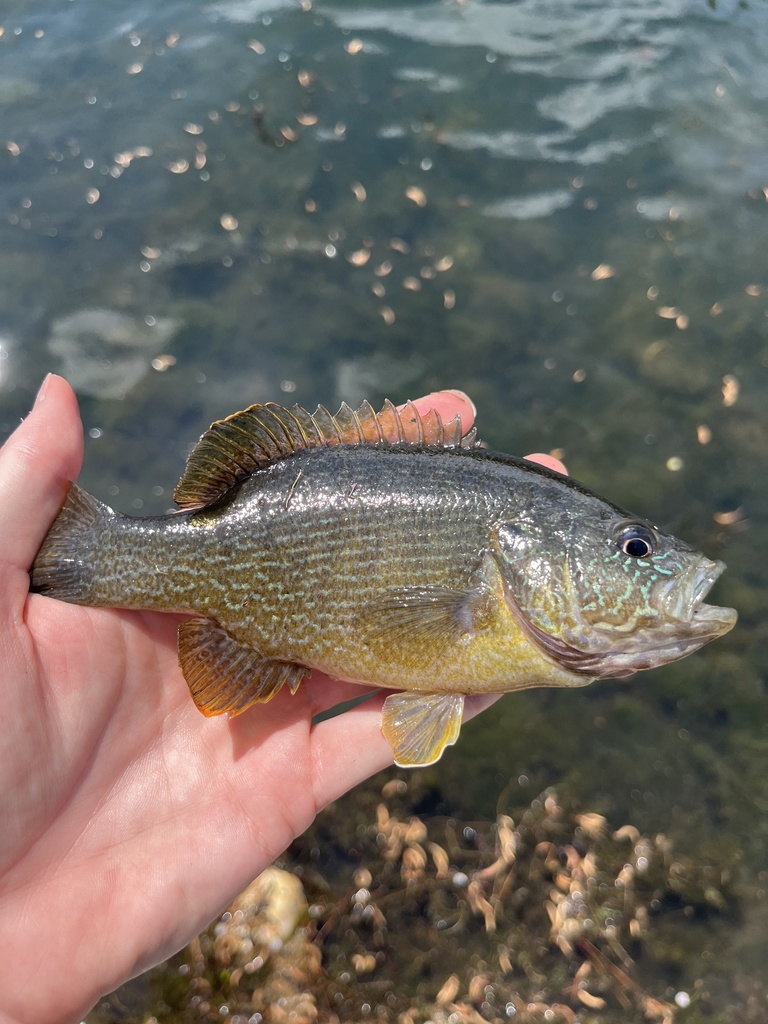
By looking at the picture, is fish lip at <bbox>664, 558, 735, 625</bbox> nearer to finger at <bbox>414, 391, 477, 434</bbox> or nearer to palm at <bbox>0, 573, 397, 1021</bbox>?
palm at <bbox>0, 573, 397, 1021</bbox>

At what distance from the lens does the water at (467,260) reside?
6.79 m

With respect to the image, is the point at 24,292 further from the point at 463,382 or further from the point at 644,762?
the point at 644,762

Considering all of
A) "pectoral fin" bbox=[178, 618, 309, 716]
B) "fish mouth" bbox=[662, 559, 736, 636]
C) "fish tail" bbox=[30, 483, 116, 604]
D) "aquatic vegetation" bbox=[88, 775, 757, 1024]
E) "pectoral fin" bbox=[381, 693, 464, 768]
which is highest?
"fish mouth" bbox=[662, 559, 736, 636]

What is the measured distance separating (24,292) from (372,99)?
5.60 metres

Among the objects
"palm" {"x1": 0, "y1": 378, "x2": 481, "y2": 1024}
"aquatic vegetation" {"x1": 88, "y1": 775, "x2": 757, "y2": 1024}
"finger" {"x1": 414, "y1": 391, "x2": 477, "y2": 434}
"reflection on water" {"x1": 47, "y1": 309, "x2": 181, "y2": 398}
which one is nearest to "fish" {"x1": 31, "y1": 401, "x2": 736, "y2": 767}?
"palm" {"x1": 0, "y1": 378, "x2": 481, "y2": 1024}

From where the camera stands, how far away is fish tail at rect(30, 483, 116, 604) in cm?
443

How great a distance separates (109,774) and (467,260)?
284 inches

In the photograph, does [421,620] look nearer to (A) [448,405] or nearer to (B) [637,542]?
(B) [637,542]

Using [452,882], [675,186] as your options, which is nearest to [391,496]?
[452,882]

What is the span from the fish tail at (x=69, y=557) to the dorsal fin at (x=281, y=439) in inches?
23.5

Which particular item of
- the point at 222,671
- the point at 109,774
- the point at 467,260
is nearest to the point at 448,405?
the point at 222,671

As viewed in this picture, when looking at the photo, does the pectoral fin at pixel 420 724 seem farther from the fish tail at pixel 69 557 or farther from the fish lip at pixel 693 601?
the fish tail at pixel 69 557

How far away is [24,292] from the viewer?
28.1ft

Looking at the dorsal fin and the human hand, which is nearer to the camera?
the human hand
